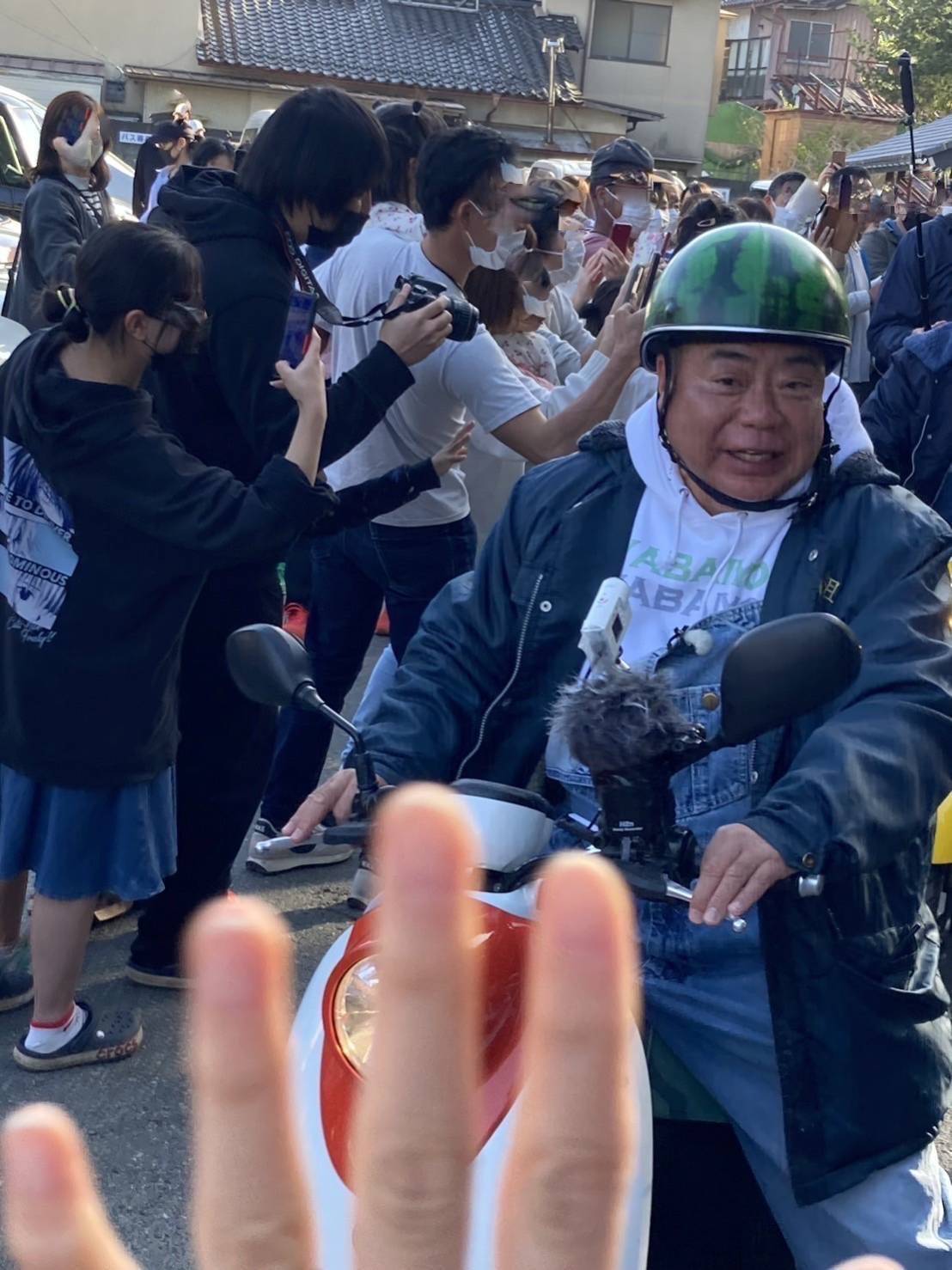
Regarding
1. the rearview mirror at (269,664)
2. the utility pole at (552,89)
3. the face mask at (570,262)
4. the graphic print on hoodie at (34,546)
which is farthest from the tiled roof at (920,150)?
the rearview mirror at (269,664)

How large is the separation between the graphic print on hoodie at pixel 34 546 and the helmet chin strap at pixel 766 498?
57.4 inches

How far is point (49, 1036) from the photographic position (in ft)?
11.3

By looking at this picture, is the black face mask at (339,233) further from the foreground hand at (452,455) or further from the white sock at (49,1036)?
the white sock at (49,1036)

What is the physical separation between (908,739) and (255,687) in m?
0.85

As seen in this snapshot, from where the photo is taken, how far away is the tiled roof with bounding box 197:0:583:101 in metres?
32.1

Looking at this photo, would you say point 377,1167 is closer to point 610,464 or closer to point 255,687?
point 255,687

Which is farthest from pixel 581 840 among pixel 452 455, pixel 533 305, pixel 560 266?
pixel 560 266

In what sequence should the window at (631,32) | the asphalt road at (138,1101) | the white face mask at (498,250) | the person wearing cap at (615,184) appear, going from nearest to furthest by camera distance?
the asphalt road at (138,1101) < the white face mask at (498,250) < the person wearing cap at (615,184) < the window at (631,32)

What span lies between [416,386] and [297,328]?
2.43 ft

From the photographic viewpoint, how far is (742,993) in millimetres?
1962

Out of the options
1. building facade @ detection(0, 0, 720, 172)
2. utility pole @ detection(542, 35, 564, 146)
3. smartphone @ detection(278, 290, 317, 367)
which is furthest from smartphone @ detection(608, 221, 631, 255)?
utility pole @ detection(542, 35, 564, 146)

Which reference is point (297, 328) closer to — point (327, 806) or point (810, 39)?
point (327, 806)

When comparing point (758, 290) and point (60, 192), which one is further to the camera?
point (60, 192)

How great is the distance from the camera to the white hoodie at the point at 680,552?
214 centimetres
